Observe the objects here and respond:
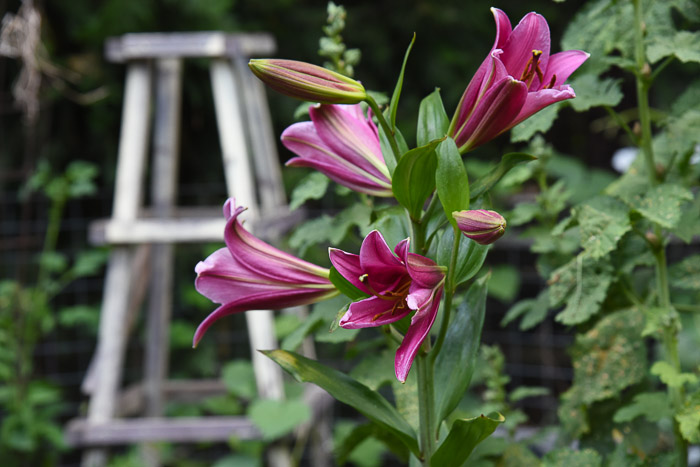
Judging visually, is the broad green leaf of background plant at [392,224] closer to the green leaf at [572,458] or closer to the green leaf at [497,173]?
the green leaf at [497,173]

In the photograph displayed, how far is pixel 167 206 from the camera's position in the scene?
2.13 metres

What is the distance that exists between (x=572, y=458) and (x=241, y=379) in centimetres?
146

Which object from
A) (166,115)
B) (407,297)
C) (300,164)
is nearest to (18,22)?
(166,115)

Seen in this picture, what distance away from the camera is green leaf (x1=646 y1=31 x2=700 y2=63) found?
83 centimetres

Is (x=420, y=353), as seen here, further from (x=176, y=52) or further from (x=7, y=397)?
(x=7, y=397)

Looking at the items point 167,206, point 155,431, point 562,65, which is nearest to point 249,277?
point 562,65

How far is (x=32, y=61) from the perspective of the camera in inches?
78.7

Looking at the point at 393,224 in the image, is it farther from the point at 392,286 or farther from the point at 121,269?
the point at 121,269

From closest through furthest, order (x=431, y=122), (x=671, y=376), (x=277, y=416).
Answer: (x=431, y=122) < (x=671, y=376) < (x=277, y=416)

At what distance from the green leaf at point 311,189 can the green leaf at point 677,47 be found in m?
0.44

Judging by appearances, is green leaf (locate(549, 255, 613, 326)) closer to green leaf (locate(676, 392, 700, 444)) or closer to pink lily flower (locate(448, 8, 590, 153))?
green leaf (locate(676, 392, 700, 444))

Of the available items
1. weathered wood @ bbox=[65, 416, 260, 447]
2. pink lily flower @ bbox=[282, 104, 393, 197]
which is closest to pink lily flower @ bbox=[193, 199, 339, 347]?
pink lily flower @ bbox=[282, 104, 393, 197]

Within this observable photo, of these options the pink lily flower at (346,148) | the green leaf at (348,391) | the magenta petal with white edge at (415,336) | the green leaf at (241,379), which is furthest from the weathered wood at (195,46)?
the magenta petal with white edge at (415,336)

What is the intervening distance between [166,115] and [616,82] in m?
1.47
